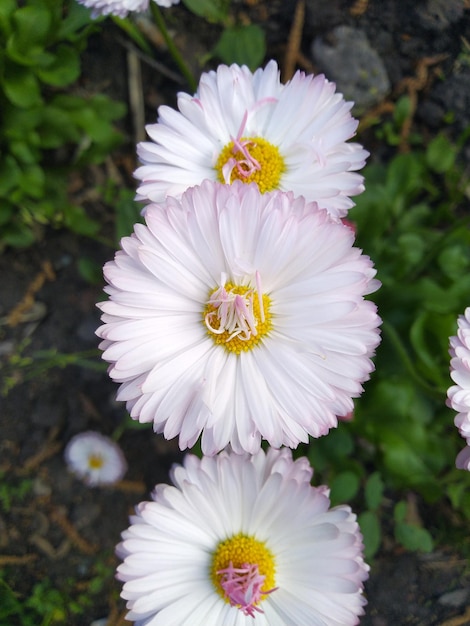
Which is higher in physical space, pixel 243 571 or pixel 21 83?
pixel 21 83

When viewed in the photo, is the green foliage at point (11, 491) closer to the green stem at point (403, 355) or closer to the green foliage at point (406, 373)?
the green foliage at point (406, 373)

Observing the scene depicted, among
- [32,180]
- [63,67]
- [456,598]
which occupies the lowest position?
[456,598]

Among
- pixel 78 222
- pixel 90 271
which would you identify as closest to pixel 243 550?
pixel 90 271

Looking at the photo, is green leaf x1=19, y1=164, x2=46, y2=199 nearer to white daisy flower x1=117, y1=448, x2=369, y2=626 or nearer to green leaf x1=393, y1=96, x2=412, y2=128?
white daisy flower x1=117, y1=448, x2=369, y2=626

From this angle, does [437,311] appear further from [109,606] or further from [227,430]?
[109,606]

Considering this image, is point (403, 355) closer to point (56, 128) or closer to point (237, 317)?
point (237, 317)

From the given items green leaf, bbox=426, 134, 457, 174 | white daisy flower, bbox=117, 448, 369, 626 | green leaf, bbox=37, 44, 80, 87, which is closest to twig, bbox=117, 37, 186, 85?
green leaf, bbox=37, 44, 80, 87

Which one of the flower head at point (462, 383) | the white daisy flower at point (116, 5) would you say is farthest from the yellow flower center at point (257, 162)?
the flower head at point (462, 383)

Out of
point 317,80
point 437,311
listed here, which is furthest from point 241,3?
point 437,311
